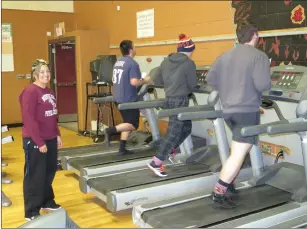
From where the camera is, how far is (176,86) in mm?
4094

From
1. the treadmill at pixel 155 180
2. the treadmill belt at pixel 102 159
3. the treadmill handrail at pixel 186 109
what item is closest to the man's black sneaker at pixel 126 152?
the treadmill belt at pixel 102 159

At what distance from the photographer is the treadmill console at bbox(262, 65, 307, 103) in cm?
342

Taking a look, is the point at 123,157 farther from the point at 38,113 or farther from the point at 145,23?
the point at 145,23

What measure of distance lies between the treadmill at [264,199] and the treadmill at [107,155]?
1438 millimetres

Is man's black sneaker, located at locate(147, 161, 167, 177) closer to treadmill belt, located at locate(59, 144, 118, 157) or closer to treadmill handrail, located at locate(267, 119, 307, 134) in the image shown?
treadmill belt, located at locate(59, 144, 118, 157)

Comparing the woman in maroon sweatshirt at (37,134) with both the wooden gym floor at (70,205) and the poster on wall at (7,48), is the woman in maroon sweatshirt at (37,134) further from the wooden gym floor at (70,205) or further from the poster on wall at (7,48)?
the poster on wall at (7,48)

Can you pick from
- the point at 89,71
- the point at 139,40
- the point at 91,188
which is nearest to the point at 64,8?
the point at 89,71

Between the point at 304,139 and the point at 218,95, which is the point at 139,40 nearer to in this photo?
the point at 218,95

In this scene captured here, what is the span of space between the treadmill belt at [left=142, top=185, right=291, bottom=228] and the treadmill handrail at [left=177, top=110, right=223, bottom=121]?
2.34 feet

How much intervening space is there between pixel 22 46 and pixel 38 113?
5818 millimetres

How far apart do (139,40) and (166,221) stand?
4.42 meters

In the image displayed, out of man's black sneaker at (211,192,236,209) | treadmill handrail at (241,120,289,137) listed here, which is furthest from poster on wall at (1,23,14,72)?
treadmill handrail at (241,120,289,137)

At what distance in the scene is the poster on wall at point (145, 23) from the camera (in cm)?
651

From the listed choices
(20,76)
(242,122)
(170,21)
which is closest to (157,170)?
(242,122)
